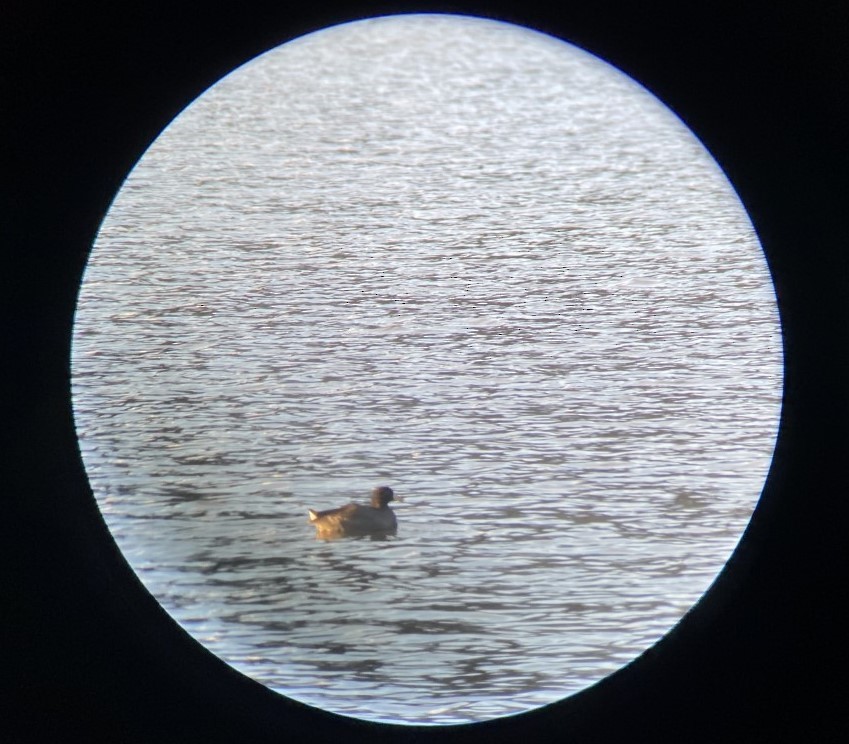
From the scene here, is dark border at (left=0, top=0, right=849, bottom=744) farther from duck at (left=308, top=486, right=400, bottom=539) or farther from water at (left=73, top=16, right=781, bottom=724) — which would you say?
duck at (left=308, top=486, right=400, bottom=539)

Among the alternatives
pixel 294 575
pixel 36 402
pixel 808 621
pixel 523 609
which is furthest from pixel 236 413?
pixel 808 621

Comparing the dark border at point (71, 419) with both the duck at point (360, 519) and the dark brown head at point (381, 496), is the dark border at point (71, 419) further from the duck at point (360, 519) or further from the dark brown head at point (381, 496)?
the dark brown head at point (381, 496)

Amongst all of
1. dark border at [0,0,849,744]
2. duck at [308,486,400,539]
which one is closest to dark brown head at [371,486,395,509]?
duck at [308,486,400,539]

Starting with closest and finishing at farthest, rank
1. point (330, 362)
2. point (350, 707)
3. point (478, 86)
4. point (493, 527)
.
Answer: point (350, 707)
point (493, 527)
point (330, 362)
point (478, 86)

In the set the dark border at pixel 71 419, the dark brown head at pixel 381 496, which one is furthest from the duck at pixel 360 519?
the dark border at pixel 71 419

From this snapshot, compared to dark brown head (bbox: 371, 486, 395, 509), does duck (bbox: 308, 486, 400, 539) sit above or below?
below

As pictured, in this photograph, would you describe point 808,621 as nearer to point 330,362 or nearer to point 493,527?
point 493,527
